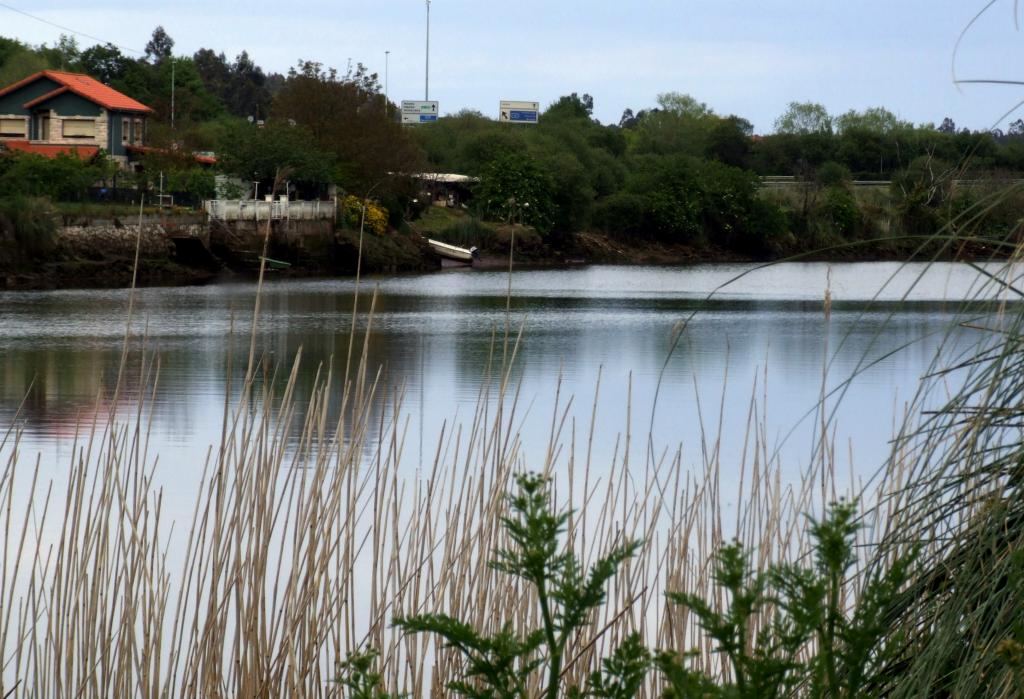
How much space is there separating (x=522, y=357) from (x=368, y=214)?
2437 centimetres

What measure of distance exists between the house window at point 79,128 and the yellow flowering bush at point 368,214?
26.3ft

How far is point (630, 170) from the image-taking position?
57094 millimetres

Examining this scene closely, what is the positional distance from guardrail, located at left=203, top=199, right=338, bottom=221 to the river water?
3.09 m

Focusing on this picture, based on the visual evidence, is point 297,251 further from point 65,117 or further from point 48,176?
point 65,117

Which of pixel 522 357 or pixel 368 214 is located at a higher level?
pixel 368 214

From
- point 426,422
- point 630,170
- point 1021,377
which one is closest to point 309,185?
point 630,170

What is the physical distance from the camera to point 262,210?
116 ft

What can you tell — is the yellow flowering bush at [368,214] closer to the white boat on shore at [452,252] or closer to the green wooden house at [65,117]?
the white boat on shore at [452,252]

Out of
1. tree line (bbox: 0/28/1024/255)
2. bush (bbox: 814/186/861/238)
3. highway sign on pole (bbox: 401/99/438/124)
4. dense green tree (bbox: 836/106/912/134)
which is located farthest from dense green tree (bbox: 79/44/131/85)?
bush (bbox: 814/186/861/238)

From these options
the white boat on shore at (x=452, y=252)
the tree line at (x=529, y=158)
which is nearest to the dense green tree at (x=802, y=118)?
the tree line at (x=529, y=158)

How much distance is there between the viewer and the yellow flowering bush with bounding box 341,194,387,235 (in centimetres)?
3872

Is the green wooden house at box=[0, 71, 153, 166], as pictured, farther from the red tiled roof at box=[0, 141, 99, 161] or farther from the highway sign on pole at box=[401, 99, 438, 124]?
the highway sign on pole at box=[401, 99, 438, 124]

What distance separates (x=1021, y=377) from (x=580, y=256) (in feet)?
154

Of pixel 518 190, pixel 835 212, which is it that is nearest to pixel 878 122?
pixel 835 212
